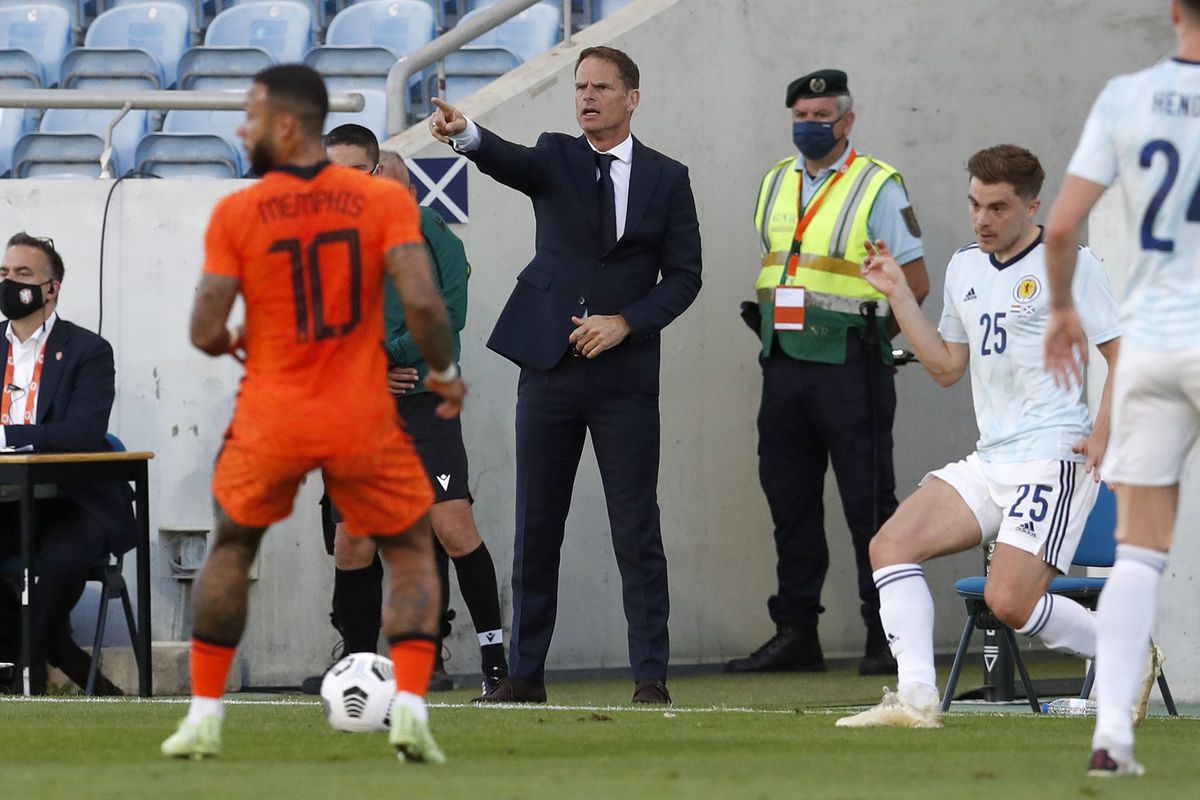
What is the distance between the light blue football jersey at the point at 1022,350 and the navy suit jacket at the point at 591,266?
4.71 feet

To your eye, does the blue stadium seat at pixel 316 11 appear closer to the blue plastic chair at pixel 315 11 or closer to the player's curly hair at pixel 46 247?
the blue plastic chair at pixel 315 11

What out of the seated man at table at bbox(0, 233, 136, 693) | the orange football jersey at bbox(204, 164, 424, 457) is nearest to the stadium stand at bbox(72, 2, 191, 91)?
the seated man at table at bbox(0, 233, 136, 693)

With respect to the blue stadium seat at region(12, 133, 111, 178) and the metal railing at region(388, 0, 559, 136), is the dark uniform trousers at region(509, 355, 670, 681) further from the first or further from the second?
the blue stadium seat at region(12, 133, 111, 178)

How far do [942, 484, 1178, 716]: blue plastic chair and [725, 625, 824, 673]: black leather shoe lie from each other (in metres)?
1.83

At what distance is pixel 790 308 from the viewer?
952 cm

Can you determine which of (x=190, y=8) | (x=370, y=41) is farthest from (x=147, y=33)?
(x=370, y=41)

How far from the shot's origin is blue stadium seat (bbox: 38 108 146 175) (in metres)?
11.9

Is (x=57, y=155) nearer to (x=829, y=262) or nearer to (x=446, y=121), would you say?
(x=829, y=262)

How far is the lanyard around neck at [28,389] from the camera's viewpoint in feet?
30.7

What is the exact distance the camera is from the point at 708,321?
1038cm

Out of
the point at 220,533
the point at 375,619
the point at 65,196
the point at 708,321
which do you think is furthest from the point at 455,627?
the point at 220,533

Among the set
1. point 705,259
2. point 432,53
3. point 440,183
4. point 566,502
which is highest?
point 432,53

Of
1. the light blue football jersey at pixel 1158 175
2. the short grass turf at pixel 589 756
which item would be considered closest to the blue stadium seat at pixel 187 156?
the short grass turf at pixel 589 756

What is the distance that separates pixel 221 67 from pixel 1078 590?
6.47m
